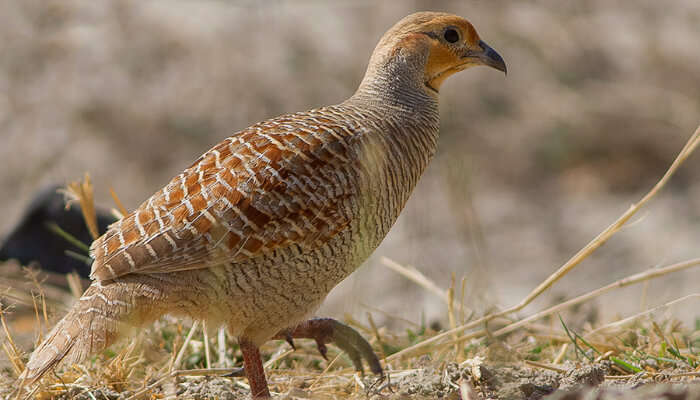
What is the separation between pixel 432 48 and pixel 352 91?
468 cm

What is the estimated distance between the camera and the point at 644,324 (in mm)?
4656

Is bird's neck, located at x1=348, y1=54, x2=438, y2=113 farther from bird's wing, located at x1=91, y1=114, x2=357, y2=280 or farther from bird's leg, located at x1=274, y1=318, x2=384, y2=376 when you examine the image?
bird's leg, located at x1=274, y1=318, x2=384, y2=376

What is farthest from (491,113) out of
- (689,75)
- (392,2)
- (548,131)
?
(689,75)

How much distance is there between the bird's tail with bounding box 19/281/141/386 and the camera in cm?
307

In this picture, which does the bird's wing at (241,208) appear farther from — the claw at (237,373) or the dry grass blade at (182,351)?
the dry grass blade at (182,351)

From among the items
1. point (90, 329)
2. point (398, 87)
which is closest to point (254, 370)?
point (90, 329)

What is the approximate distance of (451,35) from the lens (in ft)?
13.6

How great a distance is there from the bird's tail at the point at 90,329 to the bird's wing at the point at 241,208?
3.7 inches

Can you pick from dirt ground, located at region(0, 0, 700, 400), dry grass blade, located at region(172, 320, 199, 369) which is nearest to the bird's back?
dry grass blade, located at region(172, 320, 199, 369)

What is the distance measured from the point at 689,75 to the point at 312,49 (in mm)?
4487

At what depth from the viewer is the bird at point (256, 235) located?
312 centimetres

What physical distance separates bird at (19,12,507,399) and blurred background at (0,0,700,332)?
4.31 meters

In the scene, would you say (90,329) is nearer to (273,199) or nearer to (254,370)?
(254,370)

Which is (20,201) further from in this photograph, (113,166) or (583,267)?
(583,267)
